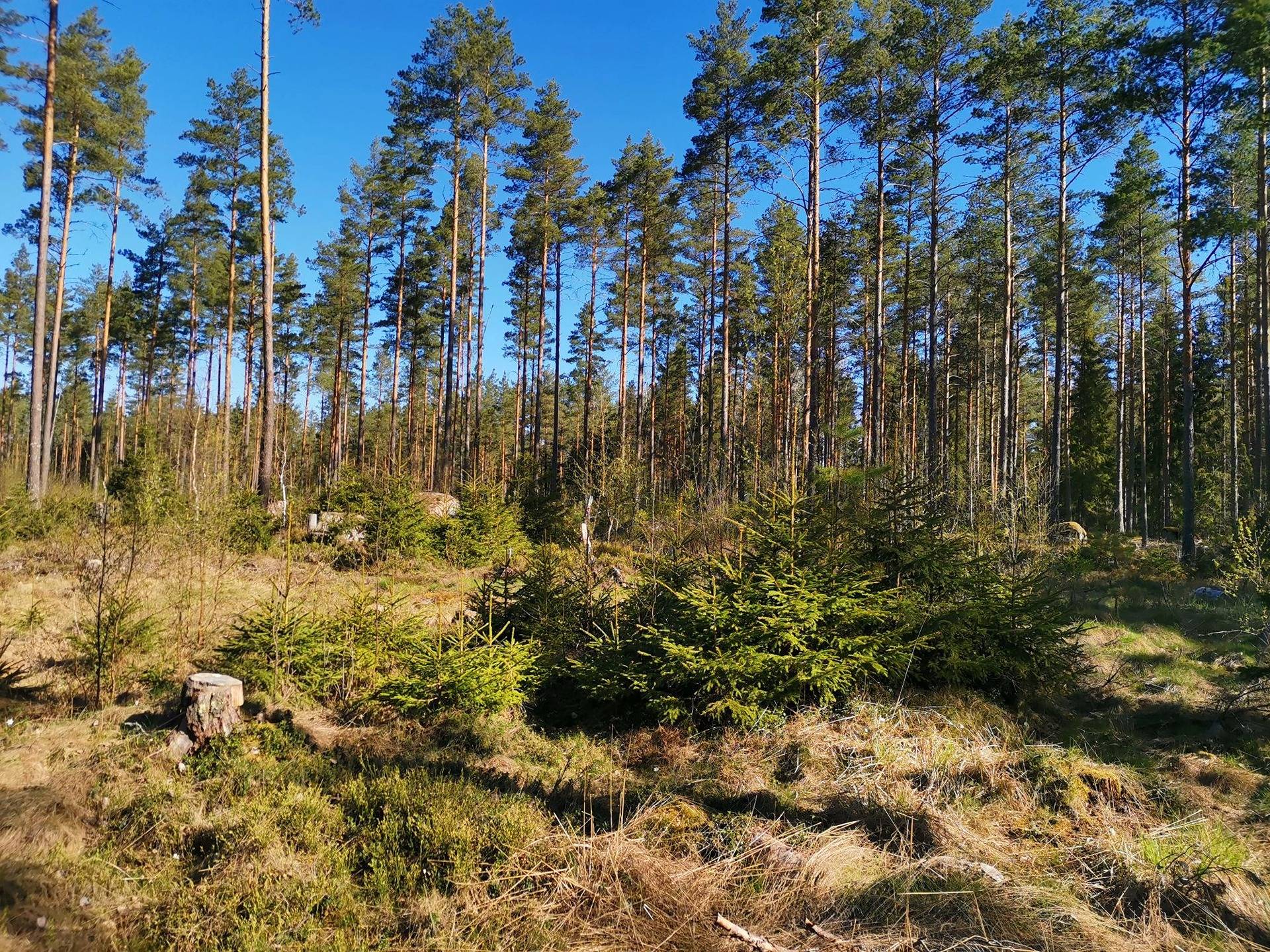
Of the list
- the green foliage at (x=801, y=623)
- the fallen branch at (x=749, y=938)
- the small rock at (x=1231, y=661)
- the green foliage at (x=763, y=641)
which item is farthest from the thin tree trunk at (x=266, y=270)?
the small rock at (x=1231, y=661)

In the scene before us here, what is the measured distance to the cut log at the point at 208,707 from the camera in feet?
16.8

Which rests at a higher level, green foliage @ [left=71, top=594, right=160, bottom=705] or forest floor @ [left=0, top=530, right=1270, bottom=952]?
green foliage @ [left=71, top=594, right=160, bottom=705]

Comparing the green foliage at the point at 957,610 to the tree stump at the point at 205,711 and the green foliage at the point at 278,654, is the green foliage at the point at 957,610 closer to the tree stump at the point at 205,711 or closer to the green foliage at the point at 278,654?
the green foliage at the point at 278,654

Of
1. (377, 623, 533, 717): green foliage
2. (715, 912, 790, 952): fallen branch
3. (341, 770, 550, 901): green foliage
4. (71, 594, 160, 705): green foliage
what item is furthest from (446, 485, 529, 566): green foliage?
(715, 912, 790, 952): fallen branch

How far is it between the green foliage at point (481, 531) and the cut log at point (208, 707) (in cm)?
856

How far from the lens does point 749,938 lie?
3.00 metres

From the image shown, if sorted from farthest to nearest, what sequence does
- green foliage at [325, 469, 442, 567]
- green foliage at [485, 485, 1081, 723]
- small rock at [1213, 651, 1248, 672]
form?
green foliage at [325, 469, 442, 567], small rock at [1213, 651, 1248, 672], green foliage at [485, 485, 1081, 723]

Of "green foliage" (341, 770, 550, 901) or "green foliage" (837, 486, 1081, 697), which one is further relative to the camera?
"green foliage" (837, 486, 1081, 697)

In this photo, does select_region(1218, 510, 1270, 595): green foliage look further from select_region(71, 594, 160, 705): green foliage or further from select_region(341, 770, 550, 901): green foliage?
select_region(71, 594, 160, 705): green foliage

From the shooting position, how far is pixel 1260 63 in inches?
485

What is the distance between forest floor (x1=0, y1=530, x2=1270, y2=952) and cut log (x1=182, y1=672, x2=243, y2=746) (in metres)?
0.16

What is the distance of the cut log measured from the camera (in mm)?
5113

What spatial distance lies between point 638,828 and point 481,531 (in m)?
11.4

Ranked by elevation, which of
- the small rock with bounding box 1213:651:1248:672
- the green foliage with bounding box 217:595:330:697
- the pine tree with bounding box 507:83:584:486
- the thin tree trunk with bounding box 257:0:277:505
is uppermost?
the pine tree with bounding box 507:83:584:486
